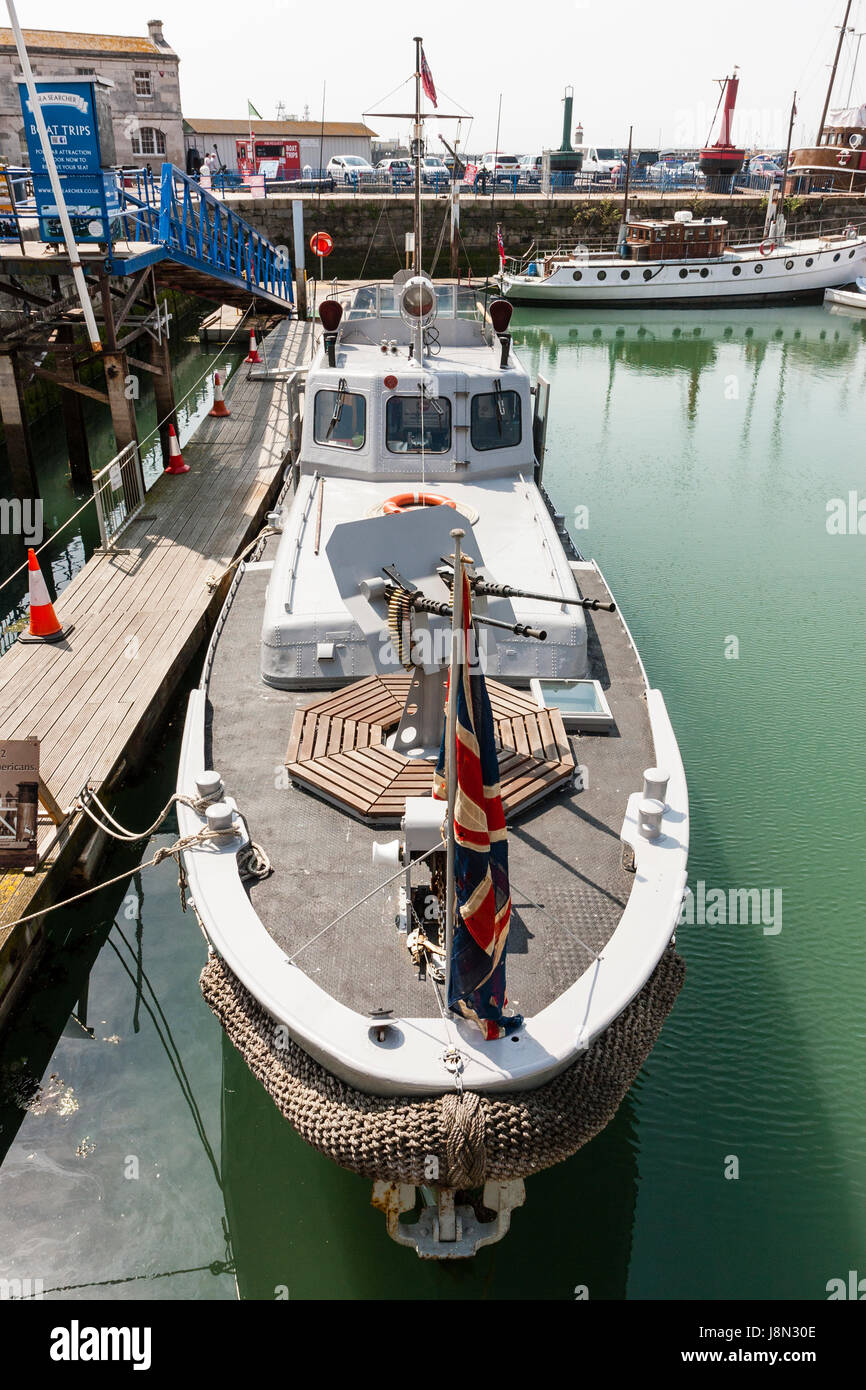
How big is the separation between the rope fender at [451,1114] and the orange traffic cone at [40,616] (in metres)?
6.86

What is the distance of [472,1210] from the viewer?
5281 mm

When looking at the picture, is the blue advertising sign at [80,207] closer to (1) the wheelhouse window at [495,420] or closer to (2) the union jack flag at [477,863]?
(1) the wheelhouse window at [495,420]

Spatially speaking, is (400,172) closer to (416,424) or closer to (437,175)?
(437,175)

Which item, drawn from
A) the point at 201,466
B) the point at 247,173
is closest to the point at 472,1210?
the point at 201,466

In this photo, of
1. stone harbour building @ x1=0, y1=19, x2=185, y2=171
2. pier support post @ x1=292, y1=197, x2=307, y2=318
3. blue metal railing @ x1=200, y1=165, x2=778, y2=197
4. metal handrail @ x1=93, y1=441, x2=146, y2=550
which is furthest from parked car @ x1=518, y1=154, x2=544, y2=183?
metal handrail @ x1=93, y1=441, x2=146, y2=550

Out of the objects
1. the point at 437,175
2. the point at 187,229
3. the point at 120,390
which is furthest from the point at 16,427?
the point at 437,175

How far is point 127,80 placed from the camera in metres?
39.2

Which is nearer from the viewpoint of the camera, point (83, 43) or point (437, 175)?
point (83, 43)

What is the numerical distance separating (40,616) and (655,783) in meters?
7.64

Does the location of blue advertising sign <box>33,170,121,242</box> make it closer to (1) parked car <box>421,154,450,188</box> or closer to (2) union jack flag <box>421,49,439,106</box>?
(2) union jack flag <box>421,49,439,106</box>

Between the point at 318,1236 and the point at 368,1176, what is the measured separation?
164 cm

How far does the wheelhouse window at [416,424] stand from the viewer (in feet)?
32.7

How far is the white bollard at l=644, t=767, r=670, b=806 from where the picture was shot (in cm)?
619

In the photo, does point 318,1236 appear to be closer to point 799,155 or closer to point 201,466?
point 201,466
